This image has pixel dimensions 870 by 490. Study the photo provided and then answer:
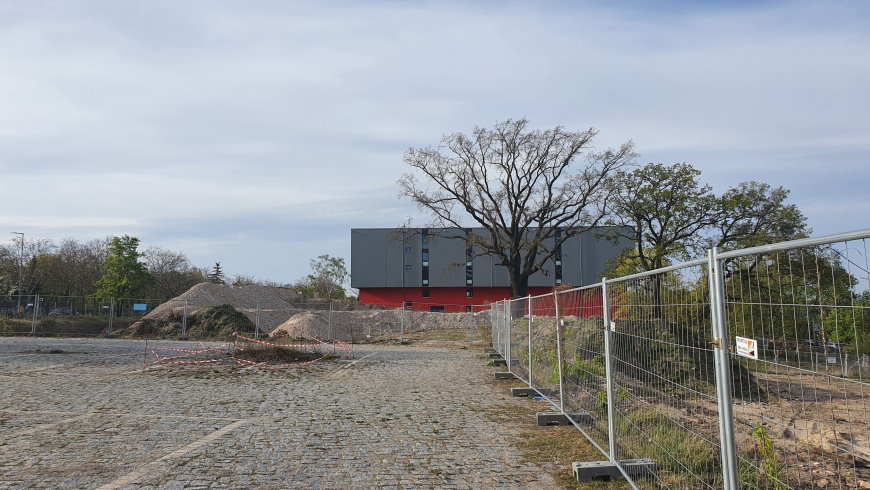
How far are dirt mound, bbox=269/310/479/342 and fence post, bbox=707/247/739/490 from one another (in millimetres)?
31684

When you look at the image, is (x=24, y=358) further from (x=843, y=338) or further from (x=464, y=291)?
(x=464, y=291)

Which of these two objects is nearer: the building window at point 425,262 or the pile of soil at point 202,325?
the pile of soil at point 202,325

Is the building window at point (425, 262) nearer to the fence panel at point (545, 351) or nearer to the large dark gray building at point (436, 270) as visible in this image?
the large dark gray building at point (436, 270)

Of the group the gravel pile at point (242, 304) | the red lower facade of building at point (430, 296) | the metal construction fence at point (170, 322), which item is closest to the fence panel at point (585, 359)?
the metal construction fence at point (170, 322)

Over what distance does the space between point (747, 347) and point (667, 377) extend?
4.72 feet

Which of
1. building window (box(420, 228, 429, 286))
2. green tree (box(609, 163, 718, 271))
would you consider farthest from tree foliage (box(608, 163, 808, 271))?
building window (box(420, 228, 429, 286))

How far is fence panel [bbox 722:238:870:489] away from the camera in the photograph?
98.9 inches

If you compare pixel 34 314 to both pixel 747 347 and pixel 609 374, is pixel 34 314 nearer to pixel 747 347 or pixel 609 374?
→ pixel 609 374

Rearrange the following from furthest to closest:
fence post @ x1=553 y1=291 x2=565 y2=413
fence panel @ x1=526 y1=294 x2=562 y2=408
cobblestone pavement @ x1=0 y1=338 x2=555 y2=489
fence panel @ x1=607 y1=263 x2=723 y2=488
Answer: fence panel @ x1=526 y1=294 x2=562 y2=408 < fence post @ x1=553 y1=291 x2=565 y2=413 < cobblestone pavement @ x1=0 y1=338 x2=555 y2=489 < fence panel @ x1=607 y1=263 x2=723 y2=488

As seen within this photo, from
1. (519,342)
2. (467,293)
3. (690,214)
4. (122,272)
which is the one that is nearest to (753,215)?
(690,214)

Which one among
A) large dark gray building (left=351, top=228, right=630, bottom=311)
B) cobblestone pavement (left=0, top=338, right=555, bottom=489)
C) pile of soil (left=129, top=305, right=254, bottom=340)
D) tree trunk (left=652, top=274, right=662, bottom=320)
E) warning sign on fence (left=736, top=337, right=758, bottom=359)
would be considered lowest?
cobblestone pavement (left=0, top=338, right=555, bottom=489)

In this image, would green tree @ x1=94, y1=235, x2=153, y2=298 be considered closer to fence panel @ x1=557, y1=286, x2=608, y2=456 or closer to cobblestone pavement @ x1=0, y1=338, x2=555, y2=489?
cobblestone pavement @ x1=0, y1=338, x2=555, y2=489

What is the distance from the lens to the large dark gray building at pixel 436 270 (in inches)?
2734

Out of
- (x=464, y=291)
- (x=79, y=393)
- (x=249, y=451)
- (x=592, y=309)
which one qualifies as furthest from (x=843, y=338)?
(x=464, y=291)
